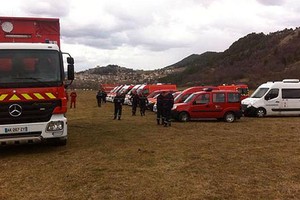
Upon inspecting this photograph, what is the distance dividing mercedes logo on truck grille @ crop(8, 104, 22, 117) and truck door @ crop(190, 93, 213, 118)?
10996 mm

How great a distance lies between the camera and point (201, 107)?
19.4 metres

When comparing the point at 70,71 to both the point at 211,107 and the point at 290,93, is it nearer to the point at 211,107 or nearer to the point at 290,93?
the point at 211,107

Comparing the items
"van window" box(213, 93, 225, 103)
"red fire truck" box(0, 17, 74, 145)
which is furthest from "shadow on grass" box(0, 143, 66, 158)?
"van window" box(213, 93, 225, 103)

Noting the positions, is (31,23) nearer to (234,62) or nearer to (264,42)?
(234,62)

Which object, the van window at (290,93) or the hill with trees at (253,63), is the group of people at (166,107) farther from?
the hill with trees at (253,63)

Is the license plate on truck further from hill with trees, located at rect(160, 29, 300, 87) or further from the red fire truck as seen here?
hill with trees, located at rect(160, 29, 300, 87)

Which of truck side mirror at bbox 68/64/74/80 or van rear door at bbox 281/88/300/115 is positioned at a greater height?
truck side mirror at bbox 68/64/74/80

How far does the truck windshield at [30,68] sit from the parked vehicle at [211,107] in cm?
1002

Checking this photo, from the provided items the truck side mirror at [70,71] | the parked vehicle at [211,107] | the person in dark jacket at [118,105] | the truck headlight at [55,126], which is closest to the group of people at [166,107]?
the parked vehicle at [211,107]

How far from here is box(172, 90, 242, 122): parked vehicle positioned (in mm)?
19344

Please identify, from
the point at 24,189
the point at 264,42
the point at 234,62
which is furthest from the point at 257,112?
the point at 264,42

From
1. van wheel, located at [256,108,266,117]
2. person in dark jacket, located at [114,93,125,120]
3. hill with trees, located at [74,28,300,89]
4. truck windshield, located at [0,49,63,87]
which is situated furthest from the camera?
hill with trees, located at [74,28,300,89]

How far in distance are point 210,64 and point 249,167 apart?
10803 centimetres

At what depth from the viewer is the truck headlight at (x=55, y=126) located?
1012 cm
